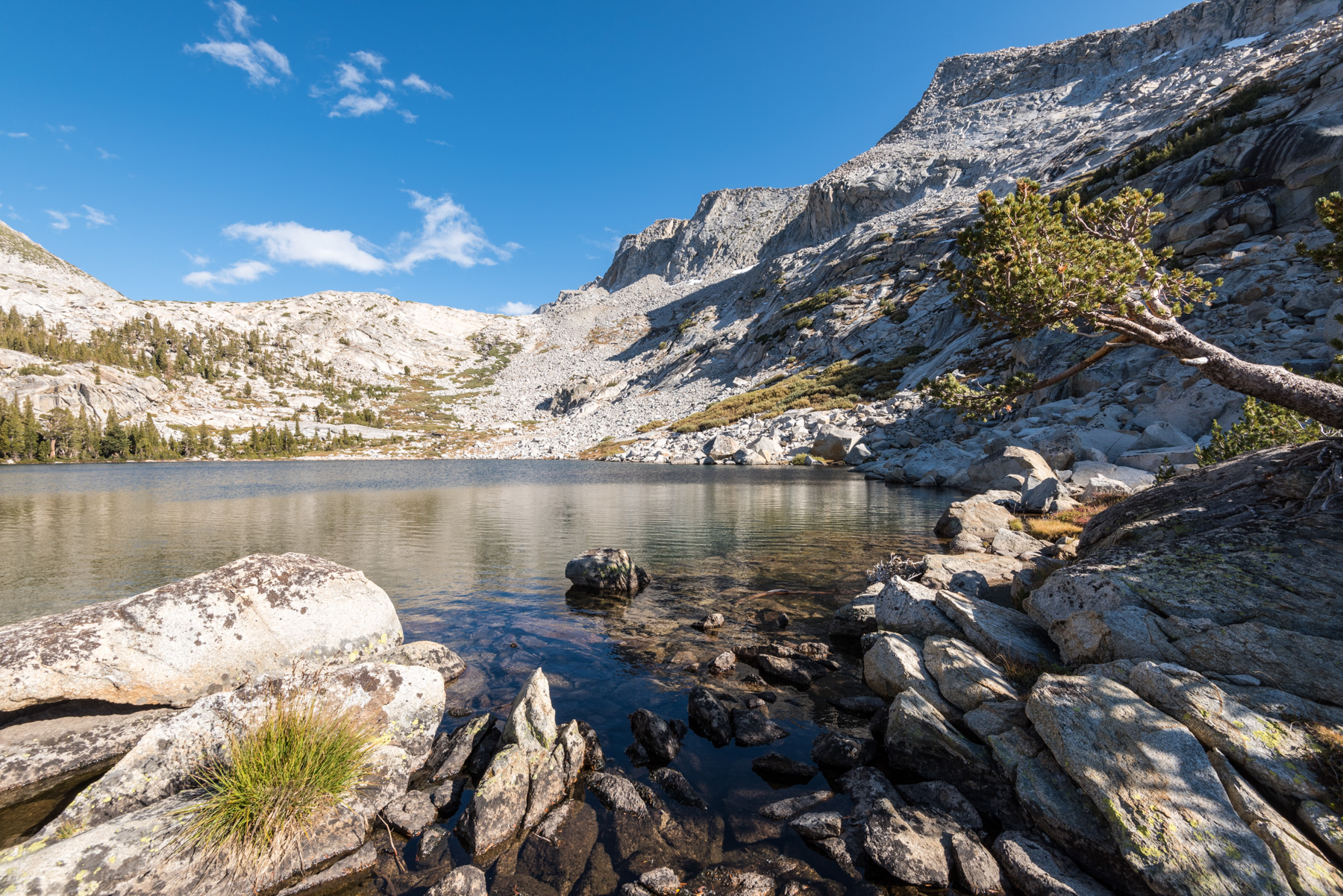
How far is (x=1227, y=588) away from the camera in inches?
321

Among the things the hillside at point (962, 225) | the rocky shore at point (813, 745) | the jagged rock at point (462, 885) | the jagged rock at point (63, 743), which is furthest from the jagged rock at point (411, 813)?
the hillside at point (962, 225)

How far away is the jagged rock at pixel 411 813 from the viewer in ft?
22.9

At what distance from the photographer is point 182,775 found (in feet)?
23.4

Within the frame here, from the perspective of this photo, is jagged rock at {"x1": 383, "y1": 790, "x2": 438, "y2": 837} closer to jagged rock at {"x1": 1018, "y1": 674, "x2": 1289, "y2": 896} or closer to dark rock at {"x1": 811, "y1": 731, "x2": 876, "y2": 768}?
dark rock at {"x1": 811, "y1": 731, "x2": 876, "y2": 768}

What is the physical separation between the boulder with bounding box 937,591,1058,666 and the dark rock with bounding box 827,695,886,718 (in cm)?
232

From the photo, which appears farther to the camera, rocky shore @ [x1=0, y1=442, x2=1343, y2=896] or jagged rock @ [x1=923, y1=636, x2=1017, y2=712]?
jagged rock @ [x1=923, y1=636, x2=1017, y2=712]

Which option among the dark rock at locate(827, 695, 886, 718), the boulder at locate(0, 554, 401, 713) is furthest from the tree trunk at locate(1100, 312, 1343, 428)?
the boulder at locate(0, 554, 401, 713)

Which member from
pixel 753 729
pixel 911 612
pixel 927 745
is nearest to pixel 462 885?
pixel 753 729

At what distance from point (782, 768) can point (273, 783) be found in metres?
7.00

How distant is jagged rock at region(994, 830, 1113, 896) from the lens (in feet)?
18.2

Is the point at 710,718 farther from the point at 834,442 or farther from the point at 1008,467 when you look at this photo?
the point at 834,442

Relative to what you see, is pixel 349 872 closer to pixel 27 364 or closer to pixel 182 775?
pixel 182 775

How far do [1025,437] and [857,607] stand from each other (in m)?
38.9

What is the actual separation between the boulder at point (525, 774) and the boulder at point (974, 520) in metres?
22.1
